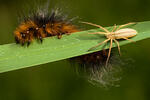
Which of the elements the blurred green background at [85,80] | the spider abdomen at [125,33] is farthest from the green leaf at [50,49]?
the blurred green background at [85,80]

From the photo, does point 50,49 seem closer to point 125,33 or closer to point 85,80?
point 125,33

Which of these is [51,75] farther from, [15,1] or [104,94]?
[15,1]

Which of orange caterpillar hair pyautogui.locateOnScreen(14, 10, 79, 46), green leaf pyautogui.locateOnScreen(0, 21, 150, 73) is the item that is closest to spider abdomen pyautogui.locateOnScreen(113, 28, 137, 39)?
green leaf pyautogui.locateOnScreen(0, 21, 150, 73)

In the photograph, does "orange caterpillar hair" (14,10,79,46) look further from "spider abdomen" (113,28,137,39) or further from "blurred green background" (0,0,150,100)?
"spider abdomen" (113,28,137,39)

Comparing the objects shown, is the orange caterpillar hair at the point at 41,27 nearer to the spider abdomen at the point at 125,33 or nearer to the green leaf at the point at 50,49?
the green leaf at the point at 50,49

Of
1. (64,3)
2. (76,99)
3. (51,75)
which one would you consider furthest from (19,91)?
(64,3)

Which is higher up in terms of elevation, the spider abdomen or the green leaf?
the spider abdomen
